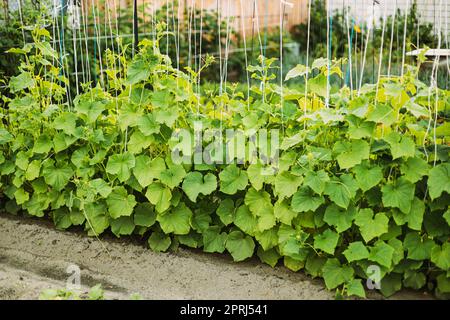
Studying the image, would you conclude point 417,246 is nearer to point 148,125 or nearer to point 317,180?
point 317,180

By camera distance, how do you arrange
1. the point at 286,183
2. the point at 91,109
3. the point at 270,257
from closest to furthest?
1. the point at 286,183
2. the point at 270,257
3. the point at 91,109

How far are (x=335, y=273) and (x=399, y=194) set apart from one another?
54 centimetres

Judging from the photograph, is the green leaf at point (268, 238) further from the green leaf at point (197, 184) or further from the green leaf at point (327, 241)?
the green leaf at point (197, 184)

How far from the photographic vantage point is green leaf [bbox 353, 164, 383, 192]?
343cm

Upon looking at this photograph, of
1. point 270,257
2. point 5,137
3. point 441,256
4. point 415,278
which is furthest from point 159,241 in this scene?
point 441,256

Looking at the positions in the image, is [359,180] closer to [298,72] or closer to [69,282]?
[298,72]

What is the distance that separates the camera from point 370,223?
11.3 ft

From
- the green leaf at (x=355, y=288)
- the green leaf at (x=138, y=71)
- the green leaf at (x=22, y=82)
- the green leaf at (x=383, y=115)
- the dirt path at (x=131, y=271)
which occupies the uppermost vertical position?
the green leaf at (x=138, y=71)

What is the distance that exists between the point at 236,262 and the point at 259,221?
35 cm

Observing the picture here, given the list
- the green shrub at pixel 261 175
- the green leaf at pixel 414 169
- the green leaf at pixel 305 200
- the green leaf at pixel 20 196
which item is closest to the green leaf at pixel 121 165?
the green shrub at pixel 261 175

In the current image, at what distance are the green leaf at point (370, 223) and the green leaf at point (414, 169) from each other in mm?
235

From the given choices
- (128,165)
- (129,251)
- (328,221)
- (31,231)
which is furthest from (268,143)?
(31,231)

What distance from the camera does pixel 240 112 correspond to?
391cm

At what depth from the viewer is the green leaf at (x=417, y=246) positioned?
133 inches
